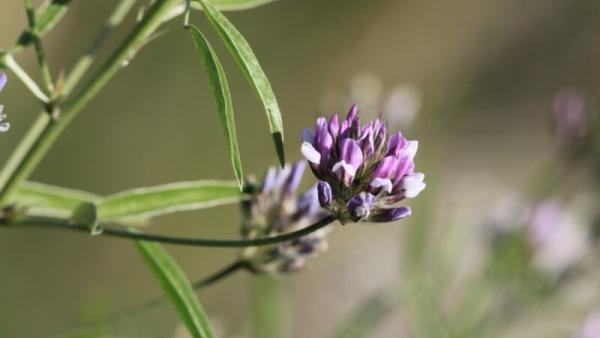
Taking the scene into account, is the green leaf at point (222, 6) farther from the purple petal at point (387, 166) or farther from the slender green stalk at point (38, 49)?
the purple petal at point (387, 166)

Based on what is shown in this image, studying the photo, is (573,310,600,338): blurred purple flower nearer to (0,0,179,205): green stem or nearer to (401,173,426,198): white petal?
(401,173,426,198): white petal

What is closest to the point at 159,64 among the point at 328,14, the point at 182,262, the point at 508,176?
the point at 182,262

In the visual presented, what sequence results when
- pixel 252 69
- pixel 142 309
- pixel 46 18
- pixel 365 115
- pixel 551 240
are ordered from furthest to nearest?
pixel 551 240 < pixel 365 115 < pixel 142 309 < pixel 46 18 < pixel 252 69

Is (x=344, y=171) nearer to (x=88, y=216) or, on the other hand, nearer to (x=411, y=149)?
(x=411, y=149)

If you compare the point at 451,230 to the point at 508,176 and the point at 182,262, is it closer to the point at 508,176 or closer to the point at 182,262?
the point at 182,262

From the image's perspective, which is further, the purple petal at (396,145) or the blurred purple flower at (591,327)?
the blurred purple flower at (591,327)

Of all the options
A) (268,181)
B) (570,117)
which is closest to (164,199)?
(268,181)

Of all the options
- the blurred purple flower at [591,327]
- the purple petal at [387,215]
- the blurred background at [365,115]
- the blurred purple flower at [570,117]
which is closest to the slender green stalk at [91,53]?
the purple petal at [387,215]
